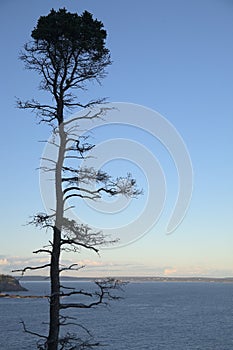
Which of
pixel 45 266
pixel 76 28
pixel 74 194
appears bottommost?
pixel 45 266

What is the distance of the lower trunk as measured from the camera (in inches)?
418

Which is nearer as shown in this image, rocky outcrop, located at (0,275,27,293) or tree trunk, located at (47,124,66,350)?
tree trunk, located at (47,124,66,350)

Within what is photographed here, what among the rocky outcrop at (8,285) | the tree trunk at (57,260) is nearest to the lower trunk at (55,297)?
the tree trunk at (57,260)

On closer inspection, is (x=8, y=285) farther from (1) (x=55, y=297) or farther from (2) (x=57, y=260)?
(1) (x=55, y=297)

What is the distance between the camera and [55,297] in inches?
430

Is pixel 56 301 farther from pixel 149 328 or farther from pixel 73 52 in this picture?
pixel 149 328

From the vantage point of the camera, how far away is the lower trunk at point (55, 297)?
34.9 feet

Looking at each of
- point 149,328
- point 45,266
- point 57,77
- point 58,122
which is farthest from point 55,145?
point 149,328

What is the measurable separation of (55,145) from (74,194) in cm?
141

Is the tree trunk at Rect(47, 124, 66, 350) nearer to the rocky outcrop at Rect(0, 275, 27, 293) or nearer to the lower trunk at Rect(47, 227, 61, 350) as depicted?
the lower trunk at Rect(47, 227, 61, 350)

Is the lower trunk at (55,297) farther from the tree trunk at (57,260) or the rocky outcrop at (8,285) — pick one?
the rocky outcrop at (8,285)

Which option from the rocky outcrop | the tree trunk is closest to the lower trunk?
the tree trunk

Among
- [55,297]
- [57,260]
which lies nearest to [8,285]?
[57,260]

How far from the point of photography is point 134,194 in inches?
459
